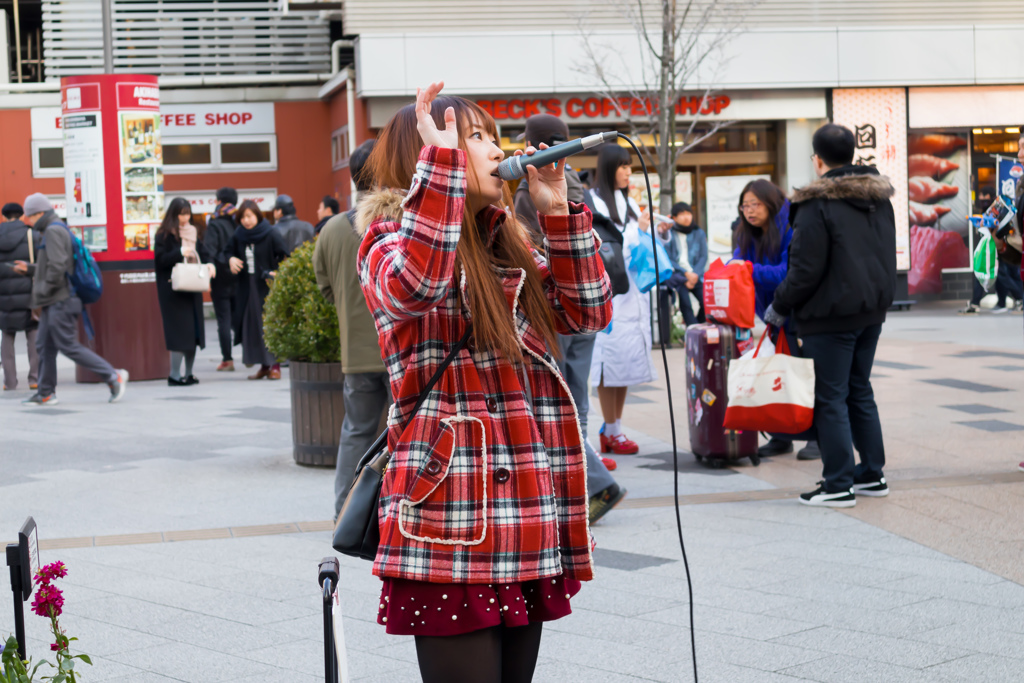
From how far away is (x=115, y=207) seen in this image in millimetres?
12750

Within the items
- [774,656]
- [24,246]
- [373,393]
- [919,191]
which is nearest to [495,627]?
[774,656]

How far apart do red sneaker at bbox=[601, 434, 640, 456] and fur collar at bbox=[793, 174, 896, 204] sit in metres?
2.35

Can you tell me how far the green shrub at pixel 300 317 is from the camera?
288 inches

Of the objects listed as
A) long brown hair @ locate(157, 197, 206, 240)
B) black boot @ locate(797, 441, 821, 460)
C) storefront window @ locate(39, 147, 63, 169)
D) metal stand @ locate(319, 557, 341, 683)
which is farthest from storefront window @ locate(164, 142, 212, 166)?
metal stand @ locate(319, 557, 341, 683)

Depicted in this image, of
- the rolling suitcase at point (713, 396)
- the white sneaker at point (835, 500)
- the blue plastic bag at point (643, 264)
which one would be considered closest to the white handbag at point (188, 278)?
the blue plastic bag at point (643, 264)

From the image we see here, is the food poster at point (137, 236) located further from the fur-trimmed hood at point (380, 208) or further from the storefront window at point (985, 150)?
the storefront window at point (985, 150)

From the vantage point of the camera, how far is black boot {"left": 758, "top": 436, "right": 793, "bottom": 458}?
25.0ft

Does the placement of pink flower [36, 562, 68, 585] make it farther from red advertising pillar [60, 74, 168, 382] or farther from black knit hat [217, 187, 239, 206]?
black knit hat [217, 187, 239, 206]

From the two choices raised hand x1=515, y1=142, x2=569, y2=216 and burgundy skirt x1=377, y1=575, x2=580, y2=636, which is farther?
raised hand x1=515, y1=142, x2=569, y2=216

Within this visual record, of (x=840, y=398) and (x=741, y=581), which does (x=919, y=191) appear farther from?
(x=741, y=581)

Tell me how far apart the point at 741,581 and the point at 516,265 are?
9.24 ft

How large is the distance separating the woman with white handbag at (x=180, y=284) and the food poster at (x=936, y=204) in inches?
531

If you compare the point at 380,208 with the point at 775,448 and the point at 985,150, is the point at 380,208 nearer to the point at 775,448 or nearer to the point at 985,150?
the point at 775,448

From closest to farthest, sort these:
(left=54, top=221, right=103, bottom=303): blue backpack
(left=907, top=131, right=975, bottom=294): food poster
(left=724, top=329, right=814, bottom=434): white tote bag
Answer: (left=724, top=329, right=814, bottom=434): white tote bag
(left=54, top=221, right=103, bottom=303): blue backpack
(left=907, top=131, right=975, bottom=294): food poster
